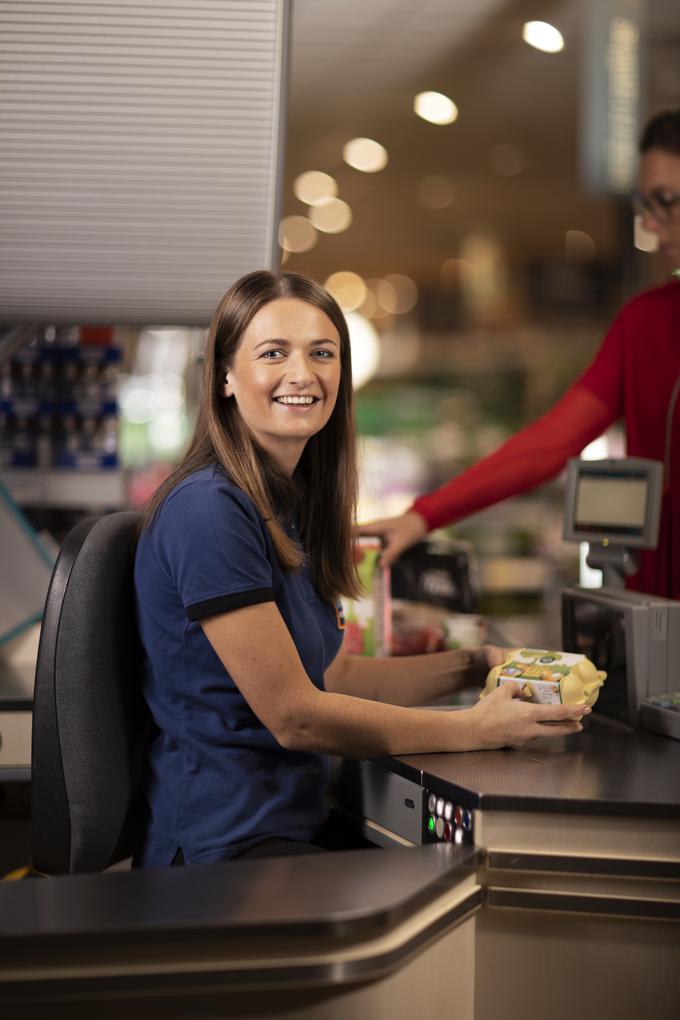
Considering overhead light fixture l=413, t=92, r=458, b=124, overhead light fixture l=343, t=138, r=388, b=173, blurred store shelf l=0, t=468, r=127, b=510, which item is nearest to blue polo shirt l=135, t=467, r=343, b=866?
blurred store shelf l=0, t=468, r=127, b=510

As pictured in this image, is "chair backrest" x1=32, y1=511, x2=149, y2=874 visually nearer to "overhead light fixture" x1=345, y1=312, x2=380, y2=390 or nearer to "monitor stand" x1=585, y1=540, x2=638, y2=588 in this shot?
"monitor stand" x1=585, y1=540, x2=638, y2=588

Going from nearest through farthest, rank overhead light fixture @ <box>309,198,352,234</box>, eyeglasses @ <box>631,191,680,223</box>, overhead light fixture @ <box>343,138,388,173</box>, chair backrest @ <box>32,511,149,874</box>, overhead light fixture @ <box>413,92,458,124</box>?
1. chair backrest @ <box>32,511,149,874</box>
2. eyeglasses @ <box>631,191,680,223</box>
3. overhead light fixture @ <box>413,92,458,124</box>
4. overhead light fixture @ <box>343,138,388,173</box>
5. overhead light fixture @ <box>309,198,352,234</box>

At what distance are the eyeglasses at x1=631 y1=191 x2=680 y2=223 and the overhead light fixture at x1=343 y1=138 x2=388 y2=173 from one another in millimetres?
5178

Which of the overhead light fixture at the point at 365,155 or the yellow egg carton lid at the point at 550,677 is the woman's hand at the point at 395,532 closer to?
the yellow egg carton lid at the point at 550,677

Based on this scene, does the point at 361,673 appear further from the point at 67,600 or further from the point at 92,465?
the point at 92,465

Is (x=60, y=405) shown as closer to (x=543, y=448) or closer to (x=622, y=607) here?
(x=543, y=448)

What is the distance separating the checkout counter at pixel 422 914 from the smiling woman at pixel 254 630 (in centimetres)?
13

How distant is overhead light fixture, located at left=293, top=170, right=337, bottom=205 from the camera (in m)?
9.32

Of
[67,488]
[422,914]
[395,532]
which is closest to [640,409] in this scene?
[395,532]

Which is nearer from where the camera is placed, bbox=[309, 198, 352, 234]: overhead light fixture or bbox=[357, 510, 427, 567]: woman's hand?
bbox=[357, 510, 427, 567]: woman's hand

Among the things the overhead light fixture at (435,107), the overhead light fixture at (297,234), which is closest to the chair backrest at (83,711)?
the overhead light fixture at (435,107)

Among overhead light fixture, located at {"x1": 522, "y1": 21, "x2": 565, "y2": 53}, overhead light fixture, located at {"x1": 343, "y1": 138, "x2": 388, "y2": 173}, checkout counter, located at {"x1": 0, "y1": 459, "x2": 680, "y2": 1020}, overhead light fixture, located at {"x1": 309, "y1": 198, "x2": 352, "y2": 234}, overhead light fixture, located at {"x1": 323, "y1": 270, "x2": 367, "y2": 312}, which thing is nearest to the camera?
checkout counter, located at {"x1": 0, "y1": 459, "x2": 680, "y2": 1020}

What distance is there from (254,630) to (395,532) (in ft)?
3.30

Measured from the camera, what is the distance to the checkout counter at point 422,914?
1483mm
